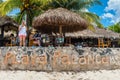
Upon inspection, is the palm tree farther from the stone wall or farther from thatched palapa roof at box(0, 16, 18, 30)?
the stone wall

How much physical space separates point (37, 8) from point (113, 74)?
29.3ft

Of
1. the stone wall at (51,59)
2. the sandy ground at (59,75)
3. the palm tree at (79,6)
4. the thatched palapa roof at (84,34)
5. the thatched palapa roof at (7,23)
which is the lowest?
the sandy ground at (59,75)

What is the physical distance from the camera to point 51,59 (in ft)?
39.6

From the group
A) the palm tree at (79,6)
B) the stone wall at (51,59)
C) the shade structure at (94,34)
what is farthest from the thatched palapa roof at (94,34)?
the stone wall at (51,59)

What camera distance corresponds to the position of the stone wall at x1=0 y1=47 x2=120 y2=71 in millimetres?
12023

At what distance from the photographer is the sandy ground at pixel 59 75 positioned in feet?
36.7

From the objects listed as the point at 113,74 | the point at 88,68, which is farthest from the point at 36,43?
the point at 113,74

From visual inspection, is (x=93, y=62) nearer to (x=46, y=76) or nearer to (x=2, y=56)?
(x=46, y=76)

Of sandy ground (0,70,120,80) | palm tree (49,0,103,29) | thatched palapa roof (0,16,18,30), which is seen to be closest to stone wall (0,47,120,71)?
sandy ground (0,70,120,80)

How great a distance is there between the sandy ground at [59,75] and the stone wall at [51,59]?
0.31 m

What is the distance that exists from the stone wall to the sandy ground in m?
0.31

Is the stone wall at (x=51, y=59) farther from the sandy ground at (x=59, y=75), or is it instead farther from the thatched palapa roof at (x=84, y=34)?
the thatched palapa roof at (x=84, y=34)

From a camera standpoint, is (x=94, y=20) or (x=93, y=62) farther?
(x=94, y=20)

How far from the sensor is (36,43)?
14.5m
